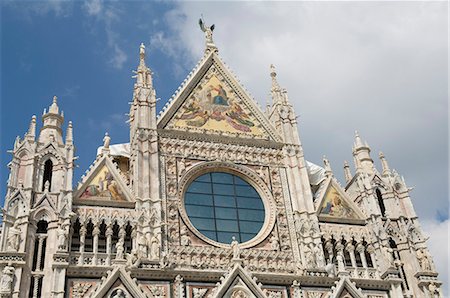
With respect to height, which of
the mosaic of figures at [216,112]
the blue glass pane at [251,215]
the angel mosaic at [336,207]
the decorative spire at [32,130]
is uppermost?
the mosaic of figures at [216,112]

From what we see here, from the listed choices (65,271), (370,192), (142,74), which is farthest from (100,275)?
(370,192)

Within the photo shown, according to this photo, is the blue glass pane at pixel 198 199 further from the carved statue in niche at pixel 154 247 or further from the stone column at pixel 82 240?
the stone column at pixel 82 240

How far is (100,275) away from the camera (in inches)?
672

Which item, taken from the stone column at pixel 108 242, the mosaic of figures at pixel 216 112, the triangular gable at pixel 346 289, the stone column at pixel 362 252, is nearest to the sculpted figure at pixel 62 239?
the stone column at pixel 108 242

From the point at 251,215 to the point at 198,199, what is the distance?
180 cm

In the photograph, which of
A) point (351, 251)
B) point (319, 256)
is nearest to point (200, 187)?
point (319, 256)

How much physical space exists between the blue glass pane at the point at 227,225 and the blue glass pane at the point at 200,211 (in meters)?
0.34

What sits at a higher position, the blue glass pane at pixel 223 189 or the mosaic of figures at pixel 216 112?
the mosaic of figures at pixel 216 112

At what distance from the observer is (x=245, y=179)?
2100cm

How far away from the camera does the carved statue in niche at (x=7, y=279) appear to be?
15891mm

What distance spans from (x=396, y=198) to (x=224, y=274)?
7357 millimetres

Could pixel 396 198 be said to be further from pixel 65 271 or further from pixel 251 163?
pixel 65 271

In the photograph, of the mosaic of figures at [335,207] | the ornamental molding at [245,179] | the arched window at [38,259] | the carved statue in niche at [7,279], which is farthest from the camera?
the mosaic of figures at [335,207]

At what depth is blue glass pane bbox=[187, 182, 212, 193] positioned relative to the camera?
20.2 metres
